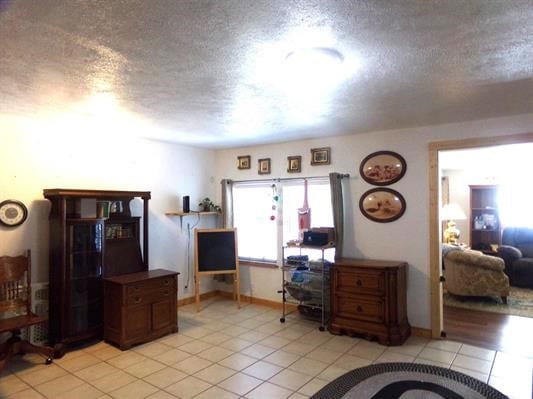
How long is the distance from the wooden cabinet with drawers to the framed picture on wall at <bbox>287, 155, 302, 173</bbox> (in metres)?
2.11

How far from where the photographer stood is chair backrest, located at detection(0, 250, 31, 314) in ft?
10.7

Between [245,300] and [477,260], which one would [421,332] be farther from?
[245,300]

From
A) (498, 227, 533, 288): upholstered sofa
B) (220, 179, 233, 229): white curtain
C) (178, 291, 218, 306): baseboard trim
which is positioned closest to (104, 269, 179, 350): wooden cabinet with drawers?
(178, 291, 218, 306): baseboard trim

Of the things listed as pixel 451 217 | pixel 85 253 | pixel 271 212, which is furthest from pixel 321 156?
pixel 451 217

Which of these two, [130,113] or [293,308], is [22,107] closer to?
[130,113]

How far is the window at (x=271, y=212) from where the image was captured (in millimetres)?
4785

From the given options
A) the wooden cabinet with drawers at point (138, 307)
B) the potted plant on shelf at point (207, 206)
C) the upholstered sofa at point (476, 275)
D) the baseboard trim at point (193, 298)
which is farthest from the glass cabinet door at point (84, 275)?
the upholstered sofa at point (476, 275)

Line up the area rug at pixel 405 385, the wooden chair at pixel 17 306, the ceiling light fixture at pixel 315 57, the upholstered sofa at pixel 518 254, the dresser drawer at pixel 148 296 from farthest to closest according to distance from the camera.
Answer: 1. the upholstered sofa at pixel 518 254
2. the dresser drawer at pixel 148 296
3. the wooden chair at pixel 17 306
4. the area rug at pixel 405 385
5. the ceiling light fixture at pixel 315 57

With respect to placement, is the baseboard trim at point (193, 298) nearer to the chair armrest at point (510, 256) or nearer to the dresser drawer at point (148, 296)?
the dresser drawer at point (148, 296)

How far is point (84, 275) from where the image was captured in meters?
3.76

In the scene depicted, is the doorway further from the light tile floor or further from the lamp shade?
the lamp shade

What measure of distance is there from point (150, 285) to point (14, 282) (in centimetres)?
125

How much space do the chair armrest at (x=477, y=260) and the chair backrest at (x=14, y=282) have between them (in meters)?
5.43

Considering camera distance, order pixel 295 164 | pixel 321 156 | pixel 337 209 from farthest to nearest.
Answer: pixel 295 164, pixel 321 156, pixel 337 209
